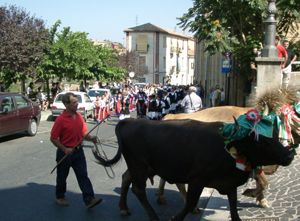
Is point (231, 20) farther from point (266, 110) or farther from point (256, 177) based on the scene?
point (266, 110)

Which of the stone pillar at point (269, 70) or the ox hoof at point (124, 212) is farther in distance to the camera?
the stone pillar at point (269, 70)

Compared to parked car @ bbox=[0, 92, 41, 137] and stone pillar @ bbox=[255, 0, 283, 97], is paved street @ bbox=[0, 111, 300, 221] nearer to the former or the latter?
stone pillar @ bbox=[255, 0, 283, 97]

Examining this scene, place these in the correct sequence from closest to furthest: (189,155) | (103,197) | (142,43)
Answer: (189,155) < (103,197) < (142,43)

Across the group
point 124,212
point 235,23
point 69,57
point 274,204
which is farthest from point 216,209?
point 69,57

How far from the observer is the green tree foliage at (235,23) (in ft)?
54.6

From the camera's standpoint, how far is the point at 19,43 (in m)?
26.2

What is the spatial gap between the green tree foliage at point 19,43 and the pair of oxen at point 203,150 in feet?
65.8

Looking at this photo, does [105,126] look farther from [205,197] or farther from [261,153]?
[261,153]

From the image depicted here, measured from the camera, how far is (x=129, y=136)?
668 cm

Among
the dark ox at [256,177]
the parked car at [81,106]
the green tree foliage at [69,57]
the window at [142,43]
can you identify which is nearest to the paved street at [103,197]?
the dark ox at [256,177]

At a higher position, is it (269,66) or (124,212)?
(269,66)

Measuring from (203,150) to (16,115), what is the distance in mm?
11822

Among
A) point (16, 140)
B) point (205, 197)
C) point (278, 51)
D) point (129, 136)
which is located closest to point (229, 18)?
point (278, 51)

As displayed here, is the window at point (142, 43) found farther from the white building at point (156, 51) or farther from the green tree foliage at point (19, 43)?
the green tree foliage at point (19, 43)
